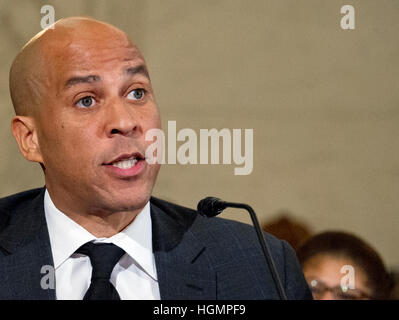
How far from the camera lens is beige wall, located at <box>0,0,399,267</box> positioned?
2.02 meters

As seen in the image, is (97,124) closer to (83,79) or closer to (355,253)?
(83,79)

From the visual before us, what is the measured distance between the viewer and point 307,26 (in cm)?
212

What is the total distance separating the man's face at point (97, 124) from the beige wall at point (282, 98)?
41 cm

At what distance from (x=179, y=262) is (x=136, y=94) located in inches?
17.0

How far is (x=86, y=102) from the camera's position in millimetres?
1568

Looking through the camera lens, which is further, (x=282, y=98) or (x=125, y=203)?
(x=282, y=98)

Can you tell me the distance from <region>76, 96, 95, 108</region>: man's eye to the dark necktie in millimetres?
334

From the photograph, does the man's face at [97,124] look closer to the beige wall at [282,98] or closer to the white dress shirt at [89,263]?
the white dress shirt at [89,263]

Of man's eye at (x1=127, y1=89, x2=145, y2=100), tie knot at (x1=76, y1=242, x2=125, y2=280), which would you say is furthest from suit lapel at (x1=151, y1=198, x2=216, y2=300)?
man's eye at (x1=127, y1=89, x2=145, y2=100)

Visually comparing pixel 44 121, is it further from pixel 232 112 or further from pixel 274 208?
pixel 274 208

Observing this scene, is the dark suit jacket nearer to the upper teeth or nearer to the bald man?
the bald man

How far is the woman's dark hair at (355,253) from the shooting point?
6.93 feet

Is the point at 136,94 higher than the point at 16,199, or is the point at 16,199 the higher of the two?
the point at 136,94

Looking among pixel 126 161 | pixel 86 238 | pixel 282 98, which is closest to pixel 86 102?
pixel 126 161
